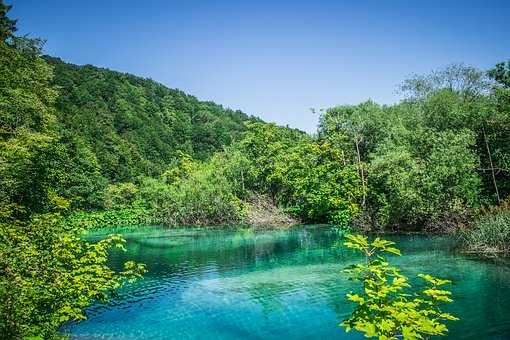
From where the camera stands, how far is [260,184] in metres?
56.3

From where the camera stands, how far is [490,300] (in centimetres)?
1744

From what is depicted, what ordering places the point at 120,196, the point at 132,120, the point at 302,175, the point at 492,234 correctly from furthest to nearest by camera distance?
the point at 132,120
the point at 120,196
the point at 302,175
the point at 492,234

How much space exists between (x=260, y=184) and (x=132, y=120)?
6773 centimetres

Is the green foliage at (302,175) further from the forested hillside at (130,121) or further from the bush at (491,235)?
the forested hillside at (130,121)

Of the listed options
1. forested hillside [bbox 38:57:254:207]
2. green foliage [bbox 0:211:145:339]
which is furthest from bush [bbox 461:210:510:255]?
forested hillside [bbox 38:57:254:207]

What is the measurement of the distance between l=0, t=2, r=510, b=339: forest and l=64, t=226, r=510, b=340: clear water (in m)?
1.94

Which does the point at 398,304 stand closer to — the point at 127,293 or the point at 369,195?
the point at 127,293

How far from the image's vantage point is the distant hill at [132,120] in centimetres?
9356

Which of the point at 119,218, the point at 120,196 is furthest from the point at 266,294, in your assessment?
the point at 120,196

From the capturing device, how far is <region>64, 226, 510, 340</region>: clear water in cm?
1579

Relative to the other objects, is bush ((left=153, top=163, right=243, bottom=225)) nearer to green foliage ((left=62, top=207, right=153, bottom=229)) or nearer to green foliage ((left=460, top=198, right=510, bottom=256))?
green foliage ((left=62, top=207, right=153, bottom=229))

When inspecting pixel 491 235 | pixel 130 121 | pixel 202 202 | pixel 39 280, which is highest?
pixel 130 121

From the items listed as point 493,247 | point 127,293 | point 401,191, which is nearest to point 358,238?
point 127,293

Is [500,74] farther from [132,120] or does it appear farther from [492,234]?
[132,120]
